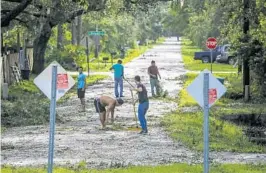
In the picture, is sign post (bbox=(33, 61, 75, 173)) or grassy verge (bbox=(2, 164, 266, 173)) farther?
grassy verge (bbox=(2, 164, 266, 173))

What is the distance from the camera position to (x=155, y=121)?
2247cm

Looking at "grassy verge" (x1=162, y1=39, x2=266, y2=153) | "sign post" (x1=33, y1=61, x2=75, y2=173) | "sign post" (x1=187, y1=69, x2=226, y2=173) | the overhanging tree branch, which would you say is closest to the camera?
"sign post" (x1=187, y1=69, x2=226, y2=173)

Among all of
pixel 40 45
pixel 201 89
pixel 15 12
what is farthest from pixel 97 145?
pixel 40 45

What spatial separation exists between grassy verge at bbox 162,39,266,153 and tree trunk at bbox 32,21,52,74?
34.8ft

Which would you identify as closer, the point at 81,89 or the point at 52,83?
the point at 52,83

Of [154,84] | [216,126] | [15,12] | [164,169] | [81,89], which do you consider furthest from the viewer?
[154,84]

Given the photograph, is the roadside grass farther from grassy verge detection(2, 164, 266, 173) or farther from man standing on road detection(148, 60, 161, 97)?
man standing on road detection(148, 60, 161, 97)

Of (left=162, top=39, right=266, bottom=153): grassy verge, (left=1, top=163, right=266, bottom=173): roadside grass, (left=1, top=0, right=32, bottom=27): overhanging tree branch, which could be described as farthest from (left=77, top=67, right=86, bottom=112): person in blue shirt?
(left=1, top=163, right=266, bottom=173): roadside grass

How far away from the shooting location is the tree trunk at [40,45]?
130 ft

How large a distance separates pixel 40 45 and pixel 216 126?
22054mm

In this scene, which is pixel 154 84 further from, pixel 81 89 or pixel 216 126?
pixel 216 126

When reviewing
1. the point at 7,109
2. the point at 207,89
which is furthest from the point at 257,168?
the point at 7,109

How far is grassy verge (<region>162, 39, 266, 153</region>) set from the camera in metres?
17.3

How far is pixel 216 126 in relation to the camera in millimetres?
21219
